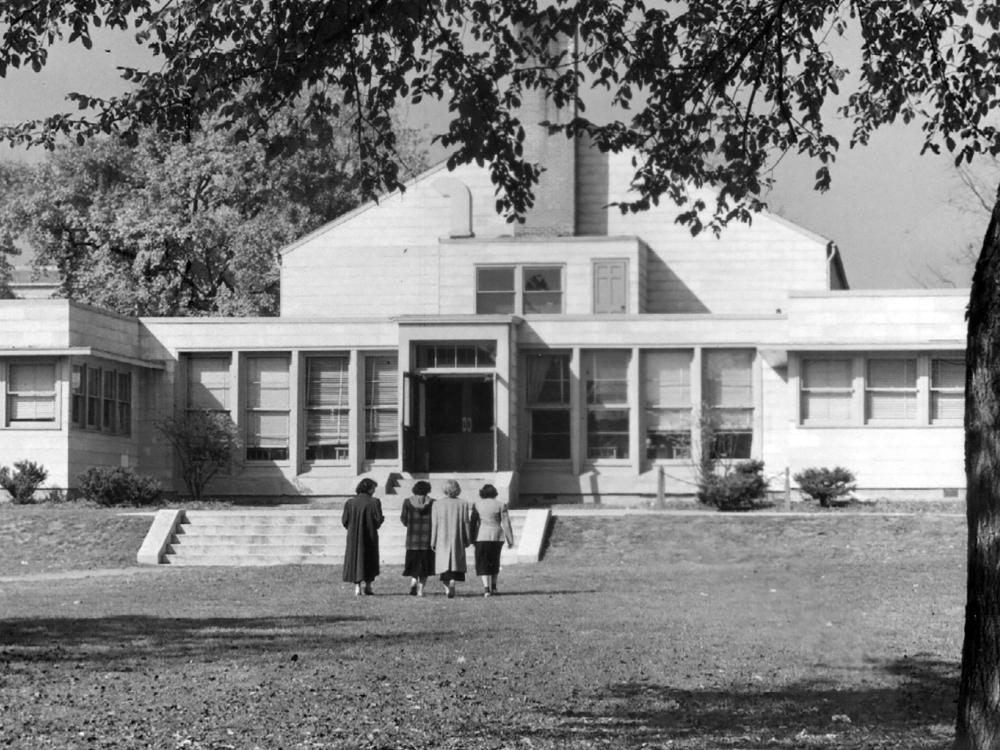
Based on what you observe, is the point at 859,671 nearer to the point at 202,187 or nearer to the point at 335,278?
the point at 335,278

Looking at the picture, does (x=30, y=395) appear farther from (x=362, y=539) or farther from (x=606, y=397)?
(x=362, y=539)

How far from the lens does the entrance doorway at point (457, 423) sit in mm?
39688

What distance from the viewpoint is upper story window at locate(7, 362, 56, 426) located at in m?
37.6

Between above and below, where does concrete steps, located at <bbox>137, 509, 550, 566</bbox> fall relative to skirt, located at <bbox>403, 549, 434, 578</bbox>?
below

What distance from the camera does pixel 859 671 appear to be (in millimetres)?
14156

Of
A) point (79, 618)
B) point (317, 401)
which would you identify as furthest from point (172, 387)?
point (79, 618)

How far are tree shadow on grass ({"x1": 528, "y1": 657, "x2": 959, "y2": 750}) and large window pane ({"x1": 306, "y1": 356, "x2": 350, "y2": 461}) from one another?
27.4 metres

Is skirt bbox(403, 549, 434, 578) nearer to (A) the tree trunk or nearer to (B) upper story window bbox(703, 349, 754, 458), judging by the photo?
(A) the tree trunk

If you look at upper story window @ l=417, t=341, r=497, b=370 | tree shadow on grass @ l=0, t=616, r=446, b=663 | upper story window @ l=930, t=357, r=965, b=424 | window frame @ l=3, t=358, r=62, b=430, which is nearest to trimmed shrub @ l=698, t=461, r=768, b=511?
upper story window @ l=930, t=357, r=965, b=424

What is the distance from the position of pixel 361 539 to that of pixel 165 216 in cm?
2995

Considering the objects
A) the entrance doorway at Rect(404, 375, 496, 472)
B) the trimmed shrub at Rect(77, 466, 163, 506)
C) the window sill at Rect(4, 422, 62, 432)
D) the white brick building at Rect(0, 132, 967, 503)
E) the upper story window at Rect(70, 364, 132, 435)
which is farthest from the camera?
the entrance doorway at Rect(404, 375, 496, 472)

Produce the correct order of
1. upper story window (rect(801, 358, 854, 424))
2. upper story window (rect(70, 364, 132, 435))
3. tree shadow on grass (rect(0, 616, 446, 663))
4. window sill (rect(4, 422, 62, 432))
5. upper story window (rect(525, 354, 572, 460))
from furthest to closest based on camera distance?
upper story window (rect(525, 354, 572, 460)), upper story window (rect(801, 358, 854, 424)), upper story window (rect(70, 364, 132, 435)), window sill (rect(4, 422, 62, 432)), tree shadow on grass (rect(0, 616, 446, 663))

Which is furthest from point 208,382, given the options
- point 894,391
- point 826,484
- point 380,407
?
point 894,391

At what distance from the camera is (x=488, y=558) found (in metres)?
22.2
